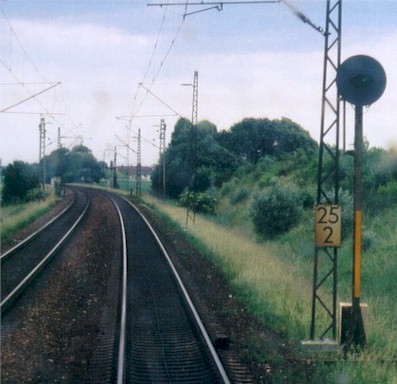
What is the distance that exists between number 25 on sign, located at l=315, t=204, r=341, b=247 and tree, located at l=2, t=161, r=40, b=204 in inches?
1898

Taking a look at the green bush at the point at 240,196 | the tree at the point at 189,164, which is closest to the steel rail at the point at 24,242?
the green bush at the point at 240,196

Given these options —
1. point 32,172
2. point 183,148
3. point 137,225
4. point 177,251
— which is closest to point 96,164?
point 183,148

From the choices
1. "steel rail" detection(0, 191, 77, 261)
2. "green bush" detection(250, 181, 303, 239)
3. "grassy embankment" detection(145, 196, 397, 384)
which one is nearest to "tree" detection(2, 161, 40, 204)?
"steel rail" detection(0, 191, 77, 261)

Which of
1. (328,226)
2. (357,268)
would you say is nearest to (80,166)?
(328,226)

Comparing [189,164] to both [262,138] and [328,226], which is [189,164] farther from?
[328,226]

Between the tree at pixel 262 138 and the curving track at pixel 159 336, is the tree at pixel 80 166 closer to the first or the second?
the tree at pixel 262 138

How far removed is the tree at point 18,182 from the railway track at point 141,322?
3282cm

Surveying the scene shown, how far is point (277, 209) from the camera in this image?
2966 centimetres

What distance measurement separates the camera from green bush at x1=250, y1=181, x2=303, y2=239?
2944cm

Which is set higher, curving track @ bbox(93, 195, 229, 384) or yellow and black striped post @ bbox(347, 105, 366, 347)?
yellow and black striped post @ bbox(347, 105, 366, 347)

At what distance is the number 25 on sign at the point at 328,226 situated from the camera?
1141cm

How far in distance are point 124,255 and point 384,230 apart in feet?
31.7

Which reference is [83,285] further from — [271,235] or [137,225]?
[137,225]

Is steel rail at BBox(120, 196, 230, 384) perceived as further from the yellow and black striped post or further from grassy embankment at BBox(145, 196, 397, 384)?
the yellow and black striped post
